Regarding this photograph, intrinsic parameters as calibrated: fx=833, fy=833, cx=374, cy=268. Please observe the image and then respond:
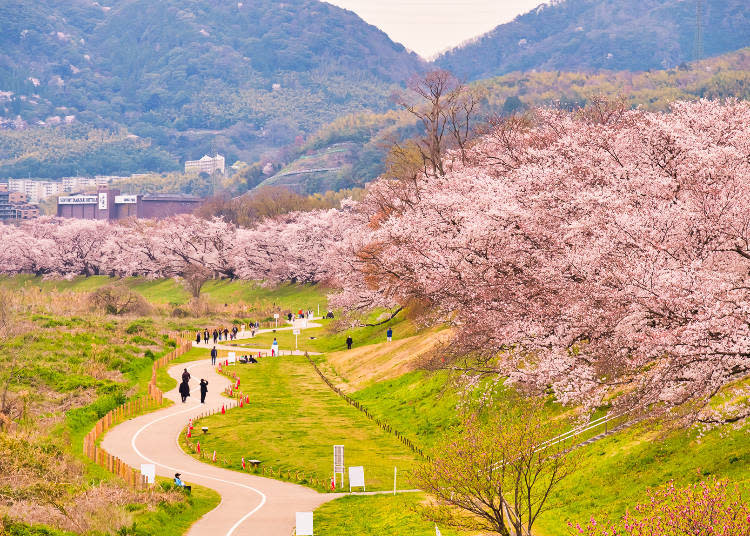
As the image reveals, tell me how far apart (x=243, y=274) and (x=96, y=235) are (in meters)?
51.1

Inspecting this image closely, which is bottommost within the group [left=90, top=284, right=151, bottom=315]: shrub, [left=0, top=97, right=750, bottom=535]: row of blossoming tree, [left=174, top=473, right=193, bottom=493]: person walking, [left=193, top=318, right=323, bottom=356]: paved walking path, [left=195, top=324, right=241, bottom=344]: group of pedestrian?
[left=193, top=318, right=323, bottom=356]: paved walking path

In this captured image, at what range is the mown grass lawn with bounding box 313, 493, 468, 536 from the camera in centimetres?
2712

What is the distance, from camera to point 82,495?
28156 millimetres

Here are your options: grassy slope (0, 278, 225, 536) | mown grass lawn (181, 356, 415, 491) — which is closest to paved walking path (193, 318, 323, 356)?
grassy slope (0, 278, 225, 536)

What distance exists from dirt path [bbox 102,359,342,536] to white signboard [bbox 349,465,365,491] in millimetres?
839

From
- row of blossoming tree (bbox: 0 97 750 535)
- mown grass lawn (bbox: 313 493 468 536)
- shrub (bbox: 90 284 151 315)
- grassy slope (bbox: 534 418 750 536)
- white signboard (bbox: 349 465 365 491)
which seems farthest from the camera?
shrub (bbox: 90 284 151 315)

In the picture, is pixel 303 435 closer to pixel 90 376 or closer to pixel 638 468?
pixel 90 376

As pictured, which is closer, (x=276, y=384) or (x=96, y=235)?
(x=276, y=384)

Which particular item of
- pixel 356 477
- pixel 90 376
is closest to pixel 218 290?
pixel 90 376

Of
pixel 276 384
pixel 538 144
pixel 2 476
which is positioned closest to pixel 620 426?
pixel 2 476

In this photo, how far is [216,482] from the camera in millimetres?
35219

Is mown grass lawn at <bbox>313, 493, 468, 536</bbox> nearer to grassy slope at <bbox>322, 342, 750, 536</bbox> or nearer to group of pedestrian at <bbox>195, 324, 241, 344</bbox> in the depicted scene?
grassy slope at <bbox>322, 342, 750, 536</bbox>

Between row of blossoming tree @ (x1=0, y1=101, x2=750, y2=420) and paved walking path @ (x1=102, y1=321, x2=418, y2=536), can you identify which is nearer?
row of blossoming tree @ (x1=0, y1=101, x2=750, y2=420)

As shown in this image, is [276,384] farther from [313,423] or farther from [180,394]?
[313,423]
